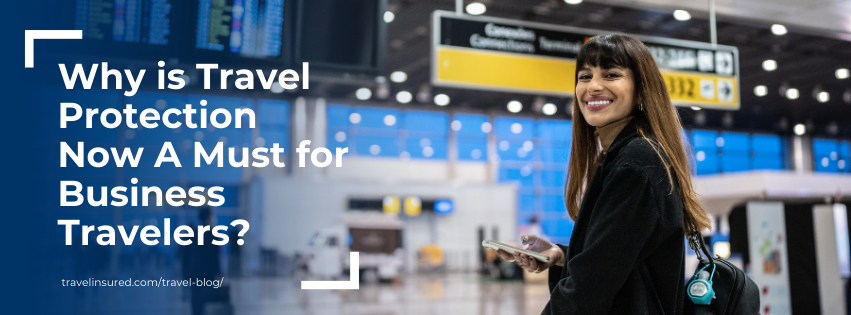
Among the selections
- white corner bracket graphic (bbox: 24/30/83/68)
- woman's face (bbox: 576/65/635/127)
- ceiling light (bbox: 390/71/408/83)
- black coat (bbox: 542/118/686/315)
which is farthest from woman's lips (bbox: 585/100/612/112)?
ceiling light (bbox: 390/71/408/83)

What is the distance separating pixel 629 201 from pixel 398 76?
1888 centimetres

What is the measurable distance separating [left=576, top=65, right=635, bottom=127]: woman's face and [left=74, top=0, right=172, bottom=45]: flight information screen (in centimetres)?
350

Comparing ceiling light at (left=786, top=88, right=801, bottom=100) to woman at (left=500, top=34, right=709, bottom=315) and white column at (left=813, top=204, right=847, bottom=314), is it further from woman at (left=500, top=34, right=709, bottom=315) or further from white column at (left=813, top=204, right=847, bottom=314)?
woman at (left=500, top=34, right=709, bottom=315)

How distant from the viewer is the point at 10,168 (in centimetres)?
455

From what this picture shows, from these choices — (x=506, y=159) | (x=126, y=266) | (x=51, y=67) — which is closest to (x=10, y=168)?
(x=51, y=67)

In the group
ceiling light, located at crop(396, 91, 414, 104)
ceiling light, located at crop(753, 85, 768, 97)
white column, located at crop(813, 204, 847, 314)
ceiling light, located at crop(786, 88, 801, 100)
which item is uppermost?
ceiling light, located at crop(396, 91, 414, 104)

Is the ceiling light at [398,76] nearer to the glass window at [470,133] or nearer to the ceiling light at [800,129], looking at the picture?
the glass window at [470,133]

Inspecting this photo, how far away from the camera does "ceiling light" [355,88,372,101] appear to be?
23.0 m

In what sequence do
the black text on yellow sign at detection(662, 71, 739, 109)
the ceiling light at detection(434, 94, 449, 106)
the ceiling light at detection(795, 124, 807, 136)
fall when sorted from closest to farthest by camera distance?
the black text on yellow sign at detection(662, 71, 739, 109), the ceiling light at detection(434, 94, 449, 106), the ceiling light at detection(795, 124, 807, 136)

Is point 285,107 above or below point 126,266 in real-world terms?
above

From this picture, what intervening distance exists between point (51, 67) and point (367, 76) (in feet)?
6.61

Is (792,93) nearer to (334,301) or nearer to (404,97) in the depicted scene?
(404,97)

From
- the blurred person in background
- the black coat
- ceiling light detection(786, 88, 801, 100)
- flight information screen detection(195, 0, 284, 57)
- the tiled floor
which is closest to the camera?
the black coat

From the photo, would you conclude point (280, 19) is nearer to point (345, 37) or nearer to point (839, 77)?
point (345, 37)
